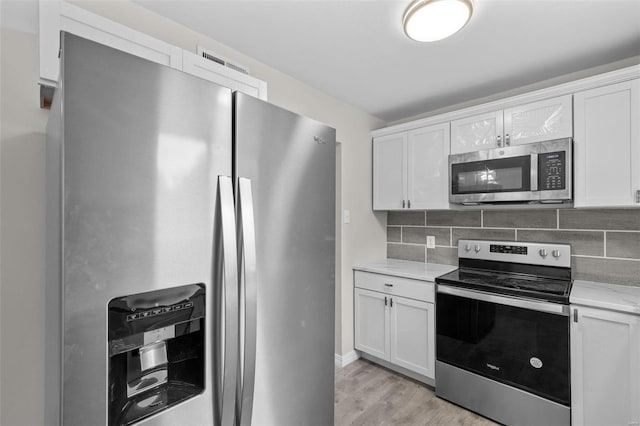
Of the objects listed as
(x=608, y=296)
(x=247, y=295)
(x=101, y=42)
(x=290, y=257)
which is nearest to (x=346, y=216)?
(x=290, y=257)

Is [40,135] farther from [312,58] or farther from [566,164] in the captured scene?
[566,164]

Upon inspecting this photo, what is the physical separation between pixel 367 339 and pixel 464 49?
249 cm

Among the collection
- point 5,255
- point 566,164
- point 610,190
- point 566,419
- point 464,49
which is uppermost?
point 464,49

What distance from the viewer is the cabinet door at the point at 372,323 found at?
2.67m

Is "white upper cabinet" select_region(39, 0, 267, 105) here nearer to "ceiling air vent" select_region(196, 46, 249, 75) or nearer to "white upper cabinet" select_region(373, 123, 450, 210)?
"ceiling air vent" select_region(196, 46, 249, 75)

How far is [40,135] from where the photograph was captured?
1304 mm

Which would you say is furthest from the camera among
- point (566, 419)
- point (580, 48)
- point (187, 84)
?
point (580, 48)

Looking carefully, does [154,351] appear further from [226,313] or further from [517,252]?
[517,252]

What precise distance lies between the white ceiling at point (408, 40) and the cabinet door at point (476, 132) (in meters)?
0.31

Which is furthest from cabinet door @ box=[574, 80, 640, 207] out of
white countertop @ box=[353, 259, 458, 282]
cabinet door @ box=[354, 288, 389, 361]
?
cabinet door @ box=[354, 288, 389, 361]

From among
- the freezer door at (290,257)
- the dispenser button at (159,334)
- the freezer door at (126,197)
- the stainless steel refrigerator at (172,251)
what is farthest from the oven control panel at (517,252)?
the dispenser button at (159,334)

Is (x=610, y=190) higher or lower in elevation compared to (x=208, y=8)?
lower

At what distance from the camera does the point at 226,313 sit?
88cm

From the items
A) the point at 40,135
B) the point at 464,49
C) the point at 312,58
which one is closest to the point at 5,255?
the point at 40,135
